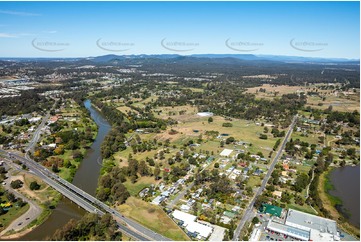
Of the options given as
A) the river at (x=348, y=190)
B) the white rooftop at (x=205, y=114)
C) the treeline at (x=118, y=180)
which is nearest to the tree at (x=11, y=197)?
the treeline at (x=118, y=180)

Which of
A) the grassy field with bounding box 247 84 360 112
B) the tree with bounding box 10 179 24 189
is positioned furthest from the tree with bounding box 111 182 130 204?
the grassy field with bounding box 247 84 360 112

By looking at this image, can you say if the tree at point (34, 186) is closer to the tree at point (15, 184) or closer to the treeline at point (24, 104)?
the tree at point (15, 184)

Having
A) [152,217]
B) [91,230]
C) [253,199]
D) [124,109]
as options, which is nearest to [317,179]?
[253,199]

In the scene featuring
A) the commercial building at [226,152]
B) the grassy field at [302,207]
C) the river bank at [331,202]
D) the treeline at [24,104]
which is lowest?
the river bank at [331,202]

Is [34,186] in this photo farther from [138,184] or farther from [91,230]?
[91,230]

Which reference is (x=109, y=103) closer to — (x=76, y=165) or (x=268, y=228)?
(x=76, y=165)
